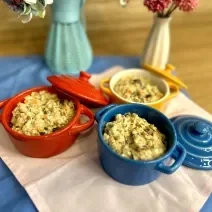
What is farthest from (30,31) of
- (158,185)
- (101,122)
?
(158,185)

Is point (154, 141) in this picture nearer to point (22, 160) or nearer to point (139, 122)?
point (139, 122)

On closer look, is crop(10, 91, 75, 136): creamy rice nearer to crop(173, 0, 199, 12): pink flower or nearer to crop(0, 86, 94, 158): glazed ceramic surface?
crop(0, 86, 94, 158): glazed ceramic surface

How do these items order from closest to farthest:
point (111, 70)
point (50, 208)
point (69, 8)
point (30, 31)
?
1. point (50, 208)
2. point (69, 8)
3. point (111, 70)
4. point (30, 31)

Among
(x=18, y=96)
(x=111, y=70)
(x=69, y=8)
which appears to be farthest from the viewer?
(x=111, y=70)

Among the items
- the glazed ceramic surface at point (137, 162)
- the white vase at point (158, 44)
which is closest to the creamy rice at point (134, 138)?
the glazed ceramic surface at point (137, 162)

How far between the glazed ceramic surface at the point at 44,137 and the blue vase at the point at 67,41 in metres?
0.20

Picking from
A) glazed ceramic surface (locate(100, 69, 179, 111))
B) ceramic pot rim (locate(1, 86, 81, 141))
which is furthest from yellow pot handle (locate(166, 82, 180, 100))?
ceramic pot rim (locate(1, 86, 81, 141))

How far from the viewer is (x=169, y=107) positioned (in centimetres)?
74

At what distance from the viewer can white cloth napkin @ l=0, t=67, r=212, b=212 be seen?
537mm

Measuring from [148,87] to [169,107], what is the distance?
7 centimetres

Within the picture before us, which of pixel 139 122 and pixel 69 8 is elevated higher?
→ pixel 69 8

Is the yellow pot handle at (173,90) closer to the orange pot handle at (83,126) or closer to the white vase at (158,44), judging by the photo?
the white vase at (158,44)

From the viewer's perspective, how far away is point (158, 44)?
0.81 meters

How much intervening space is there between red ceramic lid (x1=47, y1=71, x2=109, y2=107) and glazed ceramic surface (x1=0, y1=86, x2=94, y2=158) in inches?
0.7
